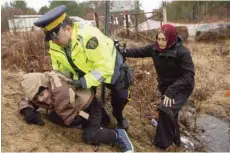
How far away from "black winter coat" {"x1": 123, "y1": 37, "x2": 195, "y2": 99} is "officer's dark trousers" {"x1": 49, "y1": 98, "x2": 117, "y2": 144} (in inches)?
29.9

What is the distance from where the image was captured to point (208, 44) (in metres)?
12.9

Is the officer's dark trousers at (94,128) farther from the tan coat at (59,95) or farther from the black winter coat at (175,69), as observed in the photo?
the black winter coat at (175,69)

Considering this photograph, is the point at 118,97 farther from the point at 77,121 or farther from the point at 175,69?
the point at 175,69

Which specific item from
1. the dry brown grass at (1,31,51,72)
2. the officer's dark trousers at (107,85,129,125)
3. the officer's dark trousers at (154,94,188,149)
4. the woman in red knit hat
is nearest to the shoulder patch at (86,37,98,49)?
the officer's dark trousers at (107,85,129,125)

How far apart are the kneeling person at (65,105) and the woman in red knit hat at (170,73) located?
24.2 inches

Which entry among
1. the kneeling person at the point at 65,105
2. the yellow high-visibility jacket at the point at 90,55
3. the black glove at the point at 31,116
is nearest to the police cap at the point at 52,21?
the yellow high-visibility jacket at the point at 90,55

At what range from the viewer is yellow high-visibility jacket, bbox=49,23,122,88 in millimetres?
3082

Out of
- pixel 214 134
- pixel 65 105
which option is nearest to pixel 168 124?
pixel 65 105

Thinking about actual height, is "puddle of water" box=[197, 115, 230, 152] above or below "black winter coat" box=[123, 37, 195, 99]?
below

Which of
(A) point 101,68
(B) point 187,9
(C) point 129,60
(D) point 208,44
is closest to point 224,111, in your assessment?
(C) point 129,60

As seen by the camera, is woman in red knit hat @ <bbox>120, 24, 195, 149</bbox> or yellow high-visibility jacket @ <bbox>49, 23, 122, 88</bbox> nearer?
yellow high-visibility jacket @ <bbox>49, 23, 122, 88</bbox>

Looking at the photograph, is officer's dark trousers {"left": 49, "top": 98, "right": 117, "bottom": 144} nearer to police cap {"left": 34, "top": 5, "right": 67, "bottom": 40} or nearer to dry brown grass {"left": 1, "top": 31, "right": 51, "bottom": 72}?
police cap {"left": 34, "top": 5, "right": 67, "bottom": 40}

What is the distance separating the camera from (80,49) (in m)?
3.10

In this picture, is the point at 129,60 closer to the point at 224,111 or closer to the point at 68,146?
the point at 224,111
